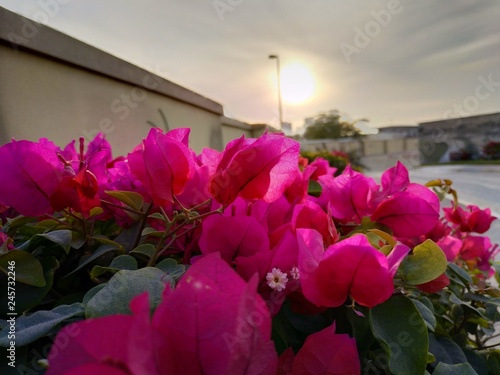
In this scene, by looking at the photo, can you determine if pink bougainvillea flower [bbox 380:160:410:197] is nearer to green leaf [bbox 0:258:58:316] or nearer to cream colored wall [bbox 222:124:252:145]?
green leaf [bbox 0:258:58:316]

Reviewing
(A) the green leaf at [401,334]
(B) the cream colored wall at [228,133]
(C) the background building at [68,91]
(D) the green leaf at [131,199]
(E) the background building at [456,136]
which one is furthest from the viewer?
(E) the background building at [456,136]

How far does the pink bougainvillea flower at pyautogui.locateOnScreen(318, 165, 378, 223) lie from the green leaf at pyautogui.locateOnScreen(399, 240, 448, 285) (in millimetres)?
110

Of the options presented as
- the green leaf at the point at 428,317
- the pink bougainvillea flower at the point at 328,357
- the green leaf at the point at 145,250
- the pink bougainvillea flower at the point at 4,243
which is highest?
the pink bougainvillea flower at the point at 4,243

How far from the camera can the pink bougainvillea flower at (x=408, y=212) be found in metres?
0.41

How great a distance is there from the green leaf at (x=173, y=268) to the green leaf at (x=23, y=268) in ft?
0.30

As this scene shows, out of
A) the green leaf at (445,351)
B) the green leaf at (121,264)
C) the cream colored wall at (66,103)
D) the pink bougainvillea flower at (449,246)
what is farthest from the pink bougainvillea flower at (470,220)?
the cream colored wall at (66,103)

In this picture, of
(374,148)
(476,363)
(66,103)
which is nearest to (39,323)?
(476,363)

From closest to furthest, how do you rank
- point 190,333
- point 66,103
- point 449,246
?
point 190,333, point 449,246, point 66,103

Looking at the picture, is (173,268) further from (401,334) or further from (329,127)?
(329,127)

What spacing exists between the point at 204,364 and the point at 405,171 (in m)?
0.35

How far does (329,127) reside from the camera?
76.6 ft

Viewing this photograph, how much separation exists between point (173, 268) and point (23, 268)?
12 centimetres

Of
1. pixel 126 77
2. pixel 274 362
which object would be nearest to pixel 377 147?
pixel 126 77

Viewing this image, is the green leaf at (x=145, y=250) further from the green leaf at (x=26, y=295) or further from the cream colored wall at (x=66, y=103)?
the cream colored wall at (x=66, y=103)
